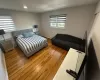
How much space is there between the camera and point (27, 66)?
216 centimetres

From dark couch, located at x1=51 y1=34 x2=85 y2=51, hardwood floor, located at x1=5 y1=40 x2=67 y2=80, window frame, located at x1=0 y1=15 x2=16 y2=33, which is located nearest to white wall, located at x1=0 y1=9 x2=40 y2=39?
window frame, located at x1=0 y1=15 x2=16 y2=33

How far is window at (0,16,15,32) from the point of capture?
312 cm

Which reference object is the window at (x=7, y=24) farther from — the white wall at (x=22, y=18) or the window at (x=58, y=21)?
the window at (x=58, y=21)

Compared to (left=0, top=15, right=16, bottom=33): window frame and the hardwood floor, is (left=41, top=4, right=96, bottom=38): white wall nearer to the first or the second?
the hardwood floor

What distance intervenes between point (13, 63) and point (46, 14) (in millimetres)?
3995

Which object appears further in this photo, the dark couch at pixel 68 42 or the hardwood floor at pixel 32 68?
the dark couch at pixel 68 42

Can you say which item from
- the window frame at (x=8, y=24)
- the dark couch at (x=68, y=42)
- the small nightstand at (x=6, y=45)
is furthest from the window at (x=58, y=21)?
the small nightstand at (x=6, y=45)

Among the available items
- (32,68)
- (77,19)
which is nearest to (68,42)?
(77,19)

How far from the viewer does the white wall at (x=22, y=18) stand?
3325 mm

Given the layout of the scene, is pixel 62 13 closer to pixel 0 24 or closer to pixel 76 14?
pixel 76 14

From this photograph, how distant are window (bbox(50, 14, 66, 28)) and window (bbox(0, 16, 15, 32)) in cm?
272

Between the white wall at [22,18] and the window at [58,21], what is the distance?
1469mm

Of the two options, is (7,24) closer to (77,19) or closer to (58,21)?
(58,21)

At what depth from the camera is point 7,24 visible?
3295 millimetres
